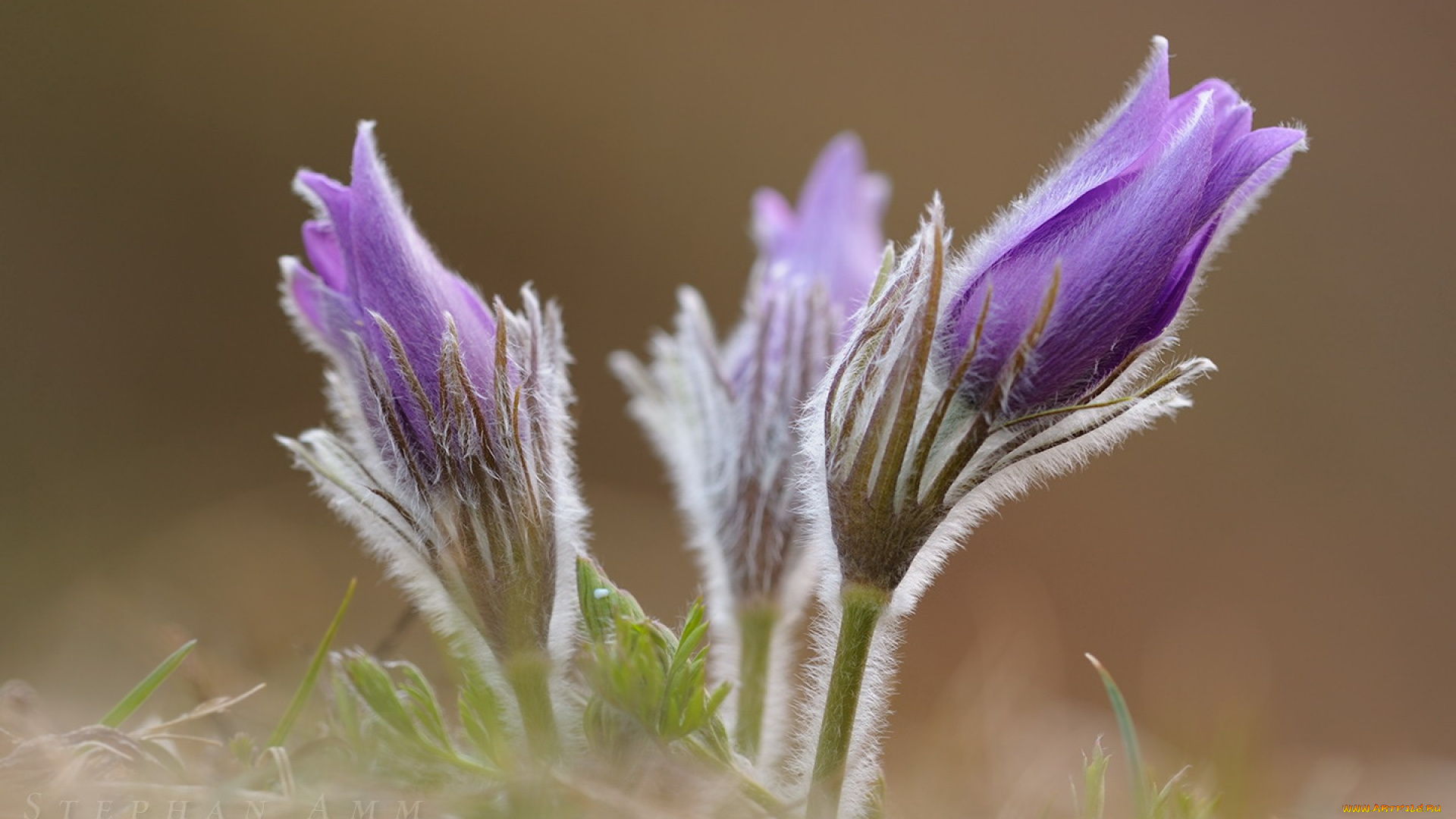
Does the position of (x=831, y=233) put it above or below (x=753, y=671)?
above

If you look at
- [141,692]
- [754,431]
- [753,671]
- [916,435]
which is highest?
[754,431]

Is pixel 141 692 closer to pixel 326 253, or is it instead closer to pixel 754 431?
pixel 326 253

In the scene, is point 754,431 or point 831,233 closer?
point 754,431

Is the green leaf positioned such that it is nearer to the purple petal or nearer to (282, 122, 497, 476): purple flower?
(282, 122, 497, 476): purple flower

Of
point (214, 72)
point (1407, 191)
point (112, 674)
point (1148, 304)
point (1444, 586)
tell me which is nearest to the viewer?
point (1148, 304)

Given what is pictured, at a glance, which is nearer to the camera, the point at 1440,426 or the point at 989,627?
the point at 989,627

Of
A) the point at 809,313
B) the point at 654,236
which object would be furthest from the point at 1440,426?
the point at 809,313

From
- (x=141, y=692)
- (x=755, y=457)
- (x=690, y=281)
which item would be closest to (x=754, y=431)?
(x=755, y=457)

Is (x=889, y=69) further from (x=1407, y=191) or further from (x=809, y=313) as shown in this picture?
(x=809, y=313)
